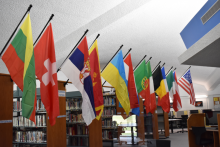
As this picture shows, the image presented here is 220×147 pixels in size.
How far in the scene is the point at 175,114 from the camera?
1669 cm

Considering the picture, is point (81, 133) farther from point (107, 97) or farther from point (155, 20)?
point (155, 20)

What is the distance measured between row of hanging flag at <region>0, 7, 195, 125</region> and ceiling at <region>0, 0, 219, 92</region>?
1852 millimetres

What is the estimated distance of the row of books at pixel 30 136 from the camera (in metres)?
5.96

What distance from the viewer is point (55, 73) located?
347 cm

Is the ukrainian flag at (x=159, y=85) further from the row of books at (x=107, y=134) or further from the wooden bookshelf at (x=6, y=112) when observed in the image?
the wooden bookshelf at (x=6, y=112)

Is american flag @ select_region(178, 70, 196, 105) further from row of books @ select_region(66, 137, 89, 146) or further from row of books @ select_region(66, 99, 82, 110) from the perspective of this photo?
row of books @ select_region(66, 137, 89, 146)

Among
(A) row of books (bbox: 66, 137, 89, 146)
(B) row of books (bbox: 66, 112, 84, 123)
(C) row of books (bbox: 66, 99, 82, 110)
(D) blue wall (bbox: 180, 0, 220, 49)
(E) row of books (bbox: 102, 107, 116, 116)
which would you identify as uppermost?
(D) blue wall (bbox: 180, 0, 220, 49)

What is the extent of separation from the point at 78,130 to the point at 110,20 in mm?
3922

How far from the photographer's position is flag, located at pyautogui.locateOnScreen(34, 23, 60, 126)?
3.29 metres

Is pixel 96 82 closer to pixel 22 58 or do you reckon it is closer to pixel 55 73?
pixel 55 73

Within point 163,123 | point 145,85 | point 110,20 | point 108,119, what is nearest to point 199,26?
point 145,85

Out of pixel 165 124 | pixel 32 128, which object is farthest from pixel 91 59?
pixel 165 124

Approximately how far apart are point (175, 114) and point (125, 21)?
11.3 metres

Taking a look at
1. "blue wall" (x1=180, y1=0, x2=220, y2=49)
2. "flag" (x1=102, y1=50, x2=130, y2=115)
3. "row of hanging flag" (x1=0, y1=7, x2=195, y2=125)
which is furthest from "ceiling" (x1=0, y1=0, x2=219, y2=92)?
"blue wall" (x1=180, y1=0, x2=220, y2=49)
